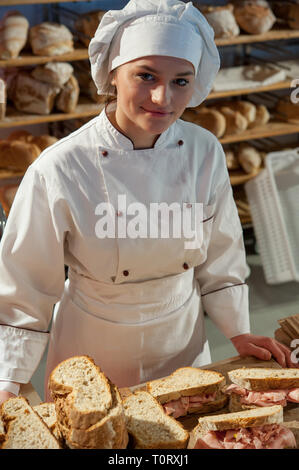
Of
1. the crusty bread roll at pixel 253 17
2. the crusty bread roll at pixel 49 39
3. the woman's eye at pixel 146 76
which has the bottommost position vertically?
the woman's eye at pixel 146 76

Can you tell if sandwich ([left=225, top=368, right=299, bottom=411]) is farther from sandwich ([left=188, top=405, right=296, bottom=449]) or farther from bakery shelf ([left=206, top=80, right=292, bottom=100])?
bakery shelf ([left=206, top=80, right=292, bottom=100])

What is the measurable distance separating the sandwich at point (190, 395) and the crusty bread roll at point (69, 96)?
2522mm

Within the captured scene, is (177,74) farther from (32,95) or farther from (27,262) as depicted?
(32,95)

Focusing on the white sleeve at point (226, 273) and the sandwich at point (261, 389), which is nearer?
the sandwich at point (261, 389)

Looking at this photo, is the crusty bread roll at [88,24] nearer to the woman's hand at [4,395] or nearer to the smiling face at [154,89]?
the smiling face at [154,89]

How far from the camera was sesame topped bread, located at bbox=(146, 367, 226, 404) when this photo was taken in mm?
1465

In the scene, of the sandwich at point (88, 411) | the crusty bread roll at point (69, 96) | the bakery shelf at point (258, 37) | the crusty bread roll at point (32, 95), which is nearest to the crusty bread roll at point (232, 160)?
the bakery shelf at point (258, 37)

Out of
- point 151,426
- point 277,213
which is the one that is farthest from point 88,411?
point 277,213

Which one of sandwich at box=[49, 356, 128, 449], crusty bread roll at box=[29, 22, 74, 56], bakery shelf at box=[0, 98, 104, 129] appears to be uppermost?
crusty bread roll at box=[29, 22, 74, 56]

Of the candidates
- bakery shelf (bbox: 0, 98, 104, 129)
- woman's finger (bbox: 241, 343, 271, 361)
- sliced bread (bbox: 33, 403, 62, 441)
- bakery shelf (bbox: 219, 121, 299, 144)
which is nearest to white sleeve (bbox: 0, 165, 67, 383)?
sliced bread (bbox: 33, 403, 62, 441)

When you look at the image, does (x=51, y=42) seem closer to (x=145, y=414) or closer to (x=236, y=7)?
(x=236, y=7)

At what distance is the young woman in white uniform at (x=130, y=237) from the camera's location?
58.6 inches
